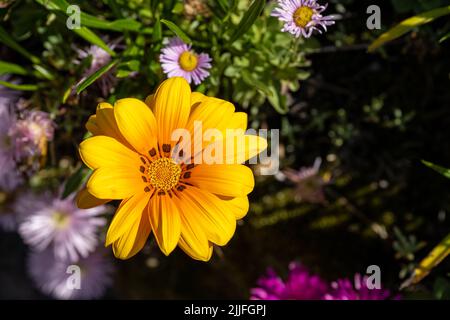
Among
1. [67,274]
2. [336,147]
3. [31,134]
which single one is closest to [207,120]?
[31,134]

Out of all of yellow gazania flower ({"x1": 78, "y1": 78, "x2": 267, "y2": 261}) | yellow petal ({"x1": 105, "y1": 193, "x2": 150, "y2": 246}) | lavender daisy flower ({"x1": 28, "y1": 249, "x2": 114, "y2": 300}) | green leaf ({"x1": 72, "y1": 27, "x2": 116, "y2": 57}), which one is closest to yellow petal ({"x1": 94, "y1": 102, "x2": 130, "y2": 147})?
yellow gazania flower ({"x1": 78, "y1": 78, "x2": 267, "y2": 261})

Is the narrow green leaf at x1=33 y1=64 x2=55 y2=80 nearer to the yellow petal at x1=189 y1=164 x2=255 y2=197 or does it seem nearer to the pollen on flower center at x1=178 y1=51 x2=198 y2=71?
the pollen on flower center at x1=178 y1=51 x2=198 y2=71

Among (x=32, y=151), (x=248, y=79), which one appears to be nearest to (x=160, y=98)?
(x=248, y=79)

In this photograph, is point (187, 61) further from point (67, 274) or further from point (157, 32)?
point (67, 274)

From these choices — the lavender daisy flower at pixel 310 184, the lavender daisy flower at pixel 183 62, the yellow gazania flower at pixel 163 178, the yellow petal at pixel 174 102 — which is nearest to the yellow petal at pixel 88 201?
the yellow gazania flower at pixel 163 178

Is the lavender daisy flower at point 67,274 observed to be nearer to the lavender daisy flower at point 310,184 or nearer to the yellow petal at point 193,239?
the lavender daisy flower at point 310,184
